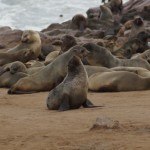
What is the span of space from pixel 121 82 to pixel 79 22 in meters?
14.1

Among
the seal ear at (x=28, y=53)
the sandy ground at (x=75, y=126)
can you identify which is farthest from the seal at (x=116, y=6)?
the sandy ground at (x=75, y=126)

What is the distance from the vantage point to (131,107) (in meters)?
7.49

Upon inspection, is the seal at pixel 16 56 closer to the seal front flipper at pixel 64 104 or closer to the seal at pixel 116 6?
the seal front flipper at pixel 64 104

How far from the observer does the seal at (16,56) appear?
46.4ft

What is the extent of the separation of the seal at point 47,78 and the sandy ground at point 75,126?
1.42m

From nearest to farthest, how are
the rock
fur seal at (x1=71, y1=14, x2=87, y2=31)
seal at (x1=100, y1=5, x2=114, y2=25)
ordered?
1. the rock
2. fur seal at (x1=71, y1=14, x2=87, y2=31)
3. seal at (x1=100, y1=5, x2=114, y2=25)

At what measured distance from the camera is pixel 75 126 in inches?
236

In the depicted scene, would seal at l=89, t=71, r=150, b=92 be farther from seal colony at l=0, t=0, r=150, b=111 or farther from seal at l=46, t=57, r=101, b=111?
seal at l=46, t=57, r=101, b=111

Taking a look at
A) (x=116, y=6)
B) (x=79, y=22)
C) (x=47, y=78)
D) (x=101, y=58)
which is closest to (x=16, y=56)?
(x=101, y=58)

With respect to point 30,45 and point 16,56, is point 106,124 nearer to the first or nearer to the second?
point 16,56

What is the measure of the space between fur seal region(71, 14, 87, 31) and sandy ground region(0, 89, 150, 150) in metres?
14.5

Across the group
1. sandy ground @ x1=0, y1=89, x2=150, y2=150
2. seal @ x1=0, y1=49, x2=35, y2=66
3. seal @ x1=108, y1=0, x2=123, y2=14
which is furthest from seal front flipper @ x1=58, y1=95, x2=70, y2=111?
seal @ x1=108, y1=0, x2=123, y2=14

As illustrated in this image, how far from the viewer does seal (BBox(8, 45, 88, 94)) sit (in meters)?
10.4

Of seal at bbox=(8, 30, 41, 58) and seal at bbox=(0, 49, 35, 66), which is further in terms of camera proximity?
seal at bbox=(8, 30, 41, 58)
